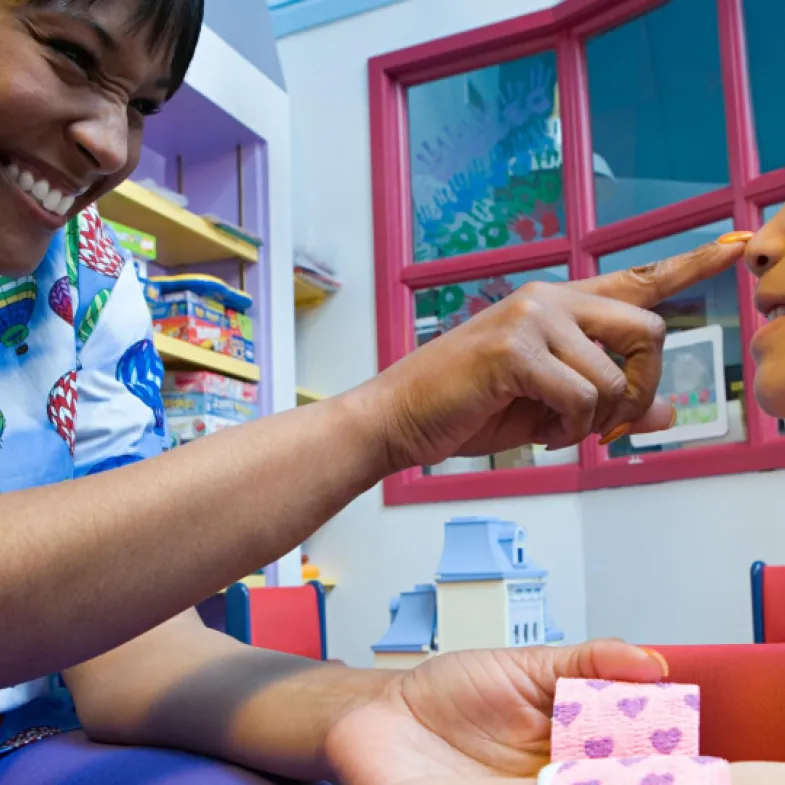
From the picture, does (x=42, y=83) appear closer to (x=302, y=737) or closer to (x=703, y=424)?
(x=302, y=737)

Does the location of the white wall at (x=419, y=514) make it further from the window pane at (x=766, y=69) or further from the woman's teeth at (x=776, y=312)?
the woman's teeth at (x=776, y=312)

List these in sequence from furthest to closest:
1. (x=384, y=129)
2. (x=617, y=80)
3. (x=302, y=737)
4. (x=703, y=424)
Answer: (x=384, y=129) → (x=617, y=80) → (x=703, y=424) → (x=302, y=737)

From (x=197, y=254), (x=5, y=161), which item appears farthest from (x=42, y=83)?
(x=197, y=254)

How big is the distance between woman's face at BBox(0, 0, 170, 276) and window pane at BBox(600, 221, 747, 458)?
2.07m

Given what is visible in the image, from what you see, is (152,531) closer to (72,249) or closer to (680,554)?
(72,249)

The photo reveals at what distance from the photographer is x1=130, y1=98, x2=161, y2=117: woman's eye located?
29.6 inches

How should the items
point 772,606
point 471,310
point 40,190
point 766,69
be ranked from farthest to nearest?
1. point 471,310
2. point 766,69
3. point 772,606
4. point 40,190

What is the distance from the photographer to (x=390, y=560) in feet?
9.96

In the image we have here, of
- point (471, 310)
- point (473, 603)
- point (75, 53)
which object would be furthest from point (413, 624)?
point (75, 53)

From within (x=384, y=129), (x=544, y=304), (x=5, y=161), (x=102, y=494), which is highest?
(x=384, y=129)

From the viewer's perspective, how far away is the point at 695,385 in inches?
103

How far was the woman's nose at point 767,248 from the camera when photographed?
2.45ft

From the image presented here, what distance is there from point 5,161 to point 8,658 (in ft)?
1.25

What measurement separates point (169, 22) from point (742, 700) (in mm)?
594
